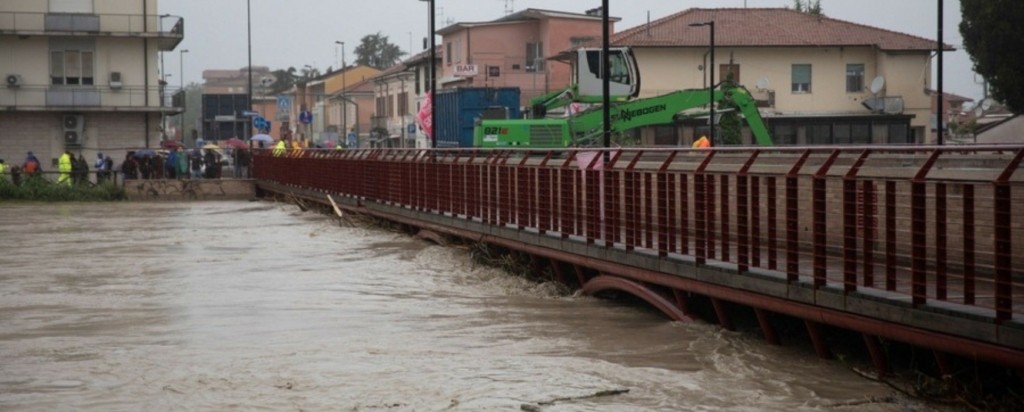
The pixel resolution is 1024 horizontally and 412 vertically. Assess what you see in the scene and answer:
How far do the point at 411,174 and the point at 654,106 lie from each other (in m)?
9.46

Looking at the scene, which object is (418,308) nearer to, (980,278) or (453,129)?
(980,278)

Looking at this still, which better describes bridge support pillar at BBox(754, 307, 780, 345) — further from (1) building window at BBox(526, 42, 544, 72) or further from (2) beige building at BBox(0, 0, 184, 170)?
(1) building window at BBox(526, 42, 544, 72)

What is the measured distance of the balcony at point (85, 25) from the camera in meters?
62.2

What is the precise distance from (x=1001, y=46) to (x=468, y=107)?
17.7 m

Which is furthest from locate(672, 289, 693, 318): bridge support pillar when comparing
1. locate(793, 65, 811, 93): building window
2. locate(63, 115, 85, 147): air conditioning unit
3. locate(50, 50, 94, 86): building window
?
locate(793, 65, 811, 93): building window

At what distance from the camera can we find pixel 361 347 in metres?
15.1

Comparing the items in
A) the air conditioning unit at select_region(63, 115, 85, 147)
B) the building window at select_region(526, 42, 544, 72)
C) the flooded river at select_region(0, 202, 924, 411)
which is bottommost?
the flooded river at select_region(0, 202, 924, 411)

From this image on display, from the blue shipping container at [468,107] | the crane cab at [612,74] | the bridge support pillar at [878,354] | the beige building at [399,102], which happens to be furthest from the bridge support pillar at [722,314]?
the beige building at [399,102]

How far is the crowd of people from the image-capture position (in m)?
52.9

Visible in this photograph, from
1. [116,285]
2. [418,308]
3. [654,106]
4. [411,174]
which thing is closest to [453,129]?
[654,106]

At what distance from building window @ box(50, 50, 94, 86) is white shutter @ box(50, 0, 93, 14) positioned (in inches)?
65.1

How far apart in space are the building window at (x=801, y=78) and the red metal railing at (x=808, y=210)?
1857 inches

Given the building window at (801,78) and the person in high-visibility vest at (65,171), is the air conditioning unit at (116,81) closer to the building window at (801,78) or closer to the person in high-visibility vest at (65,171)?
the person in high-visibility vest at (65,171)

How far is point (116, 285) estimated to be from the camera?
2223 centimetres
